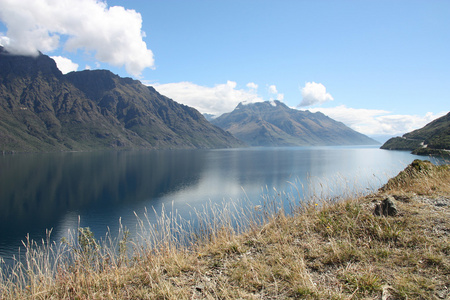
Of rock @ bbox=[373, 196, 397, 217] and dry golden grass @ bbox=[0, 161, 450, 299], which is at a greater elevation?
rock @ bbox=[373, 196, 397, 217]

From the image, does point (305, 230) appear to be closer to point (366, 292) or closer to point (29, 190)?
point (366, 292)

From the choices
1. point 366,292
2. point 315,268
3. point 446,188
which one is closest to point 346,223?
point 315,268

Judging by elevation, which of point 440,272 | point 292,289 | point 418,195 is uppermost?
point 418,195

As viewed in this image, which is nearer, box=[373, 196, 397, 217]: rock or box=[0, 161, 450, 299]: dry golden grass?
box=[0, 161, 450, 299]: dry golden grass

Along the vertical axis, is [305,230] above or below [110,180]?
above

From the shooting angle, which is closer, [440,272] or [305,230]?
[440,272]

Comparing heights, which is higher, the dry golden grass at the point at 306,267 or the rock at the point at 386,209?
the rock at the point at 386,209

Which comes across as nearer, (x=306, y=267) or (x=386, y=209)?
(x=306, y=267)

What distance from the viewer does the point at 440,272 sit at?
4.23 metres

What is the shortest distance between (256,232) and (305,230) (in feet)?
4.51

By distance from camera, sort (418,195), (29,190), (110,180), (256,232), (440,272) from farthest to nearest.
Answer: (110,180) < (29,190) < (418,195) < (256,232) < (440,272)

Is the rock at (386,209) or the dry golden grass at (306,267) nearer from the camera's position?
the dry golden grass at (306,267)

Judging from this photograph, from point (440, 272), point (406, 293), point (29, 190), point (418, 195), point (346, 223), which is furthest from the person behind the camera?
point (29, 190)

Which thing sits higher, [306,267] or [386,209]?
[386,209]
